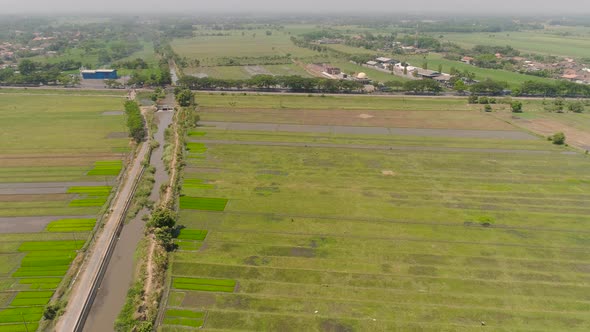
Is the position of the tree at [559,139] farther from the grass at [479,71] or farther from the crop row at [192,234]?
the crop row at [192,234]

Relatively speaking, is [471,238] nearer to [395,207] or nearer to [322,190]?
[395,207]

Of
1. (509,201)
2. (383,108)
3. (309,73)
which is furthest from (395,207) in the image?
(309,73)

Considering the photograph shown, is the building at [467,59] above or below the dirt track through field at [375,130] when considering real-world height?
above

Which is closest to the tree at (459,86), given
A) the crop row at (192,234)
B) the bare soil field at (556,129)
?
the bare soil field at (556,129)

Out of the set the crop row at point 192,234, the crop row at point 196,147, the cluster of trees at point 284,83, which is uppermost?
the cluster of trees at point 284,83

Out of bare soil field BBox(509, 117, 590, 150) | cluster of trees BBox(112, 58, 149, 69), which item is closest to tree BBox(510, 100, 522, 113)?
bare soil field BBox(509, 117, 590, 150)
